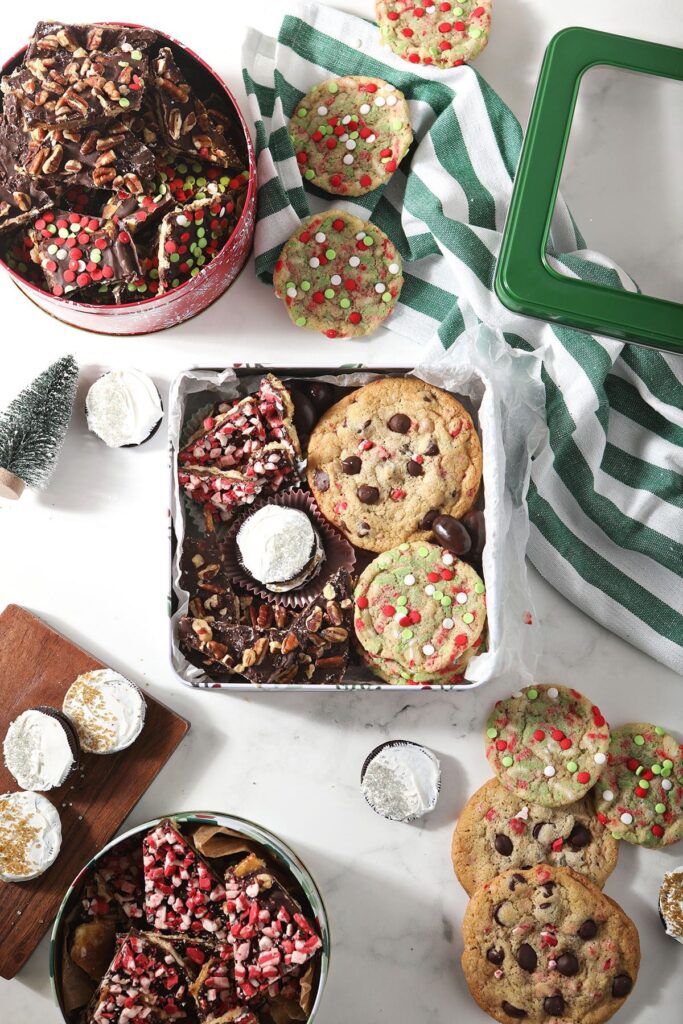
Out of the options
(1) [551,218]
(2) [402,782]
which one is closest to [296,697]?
(2) [402,782]

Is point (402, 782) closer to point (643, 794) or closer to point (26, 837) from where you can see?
point (643, 794)

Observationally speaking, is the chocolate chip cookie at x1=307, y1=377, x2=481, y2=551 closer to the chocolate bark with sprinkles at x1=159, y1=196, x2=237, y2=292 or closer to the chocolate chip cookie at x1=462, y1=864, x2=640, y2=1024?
the chocolate bark with sprinkles at x1=159, y1=196, x2=237, y2=292

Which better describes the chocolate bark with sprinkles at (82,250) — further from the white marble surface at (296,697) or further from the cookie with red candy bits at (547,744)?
the cookie with red candy bits at (547,744)

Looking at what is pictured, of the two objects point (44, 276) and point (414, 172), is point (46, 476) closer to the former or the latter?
point (44, 276)

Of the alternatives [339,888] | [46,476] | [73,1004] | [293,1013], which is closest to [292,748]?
[339,888]

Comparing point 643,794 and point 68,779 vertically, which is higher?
point 643,794

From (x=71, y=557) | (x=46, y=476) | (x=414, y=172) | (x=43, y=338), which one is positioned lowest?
(x=71, y=557)

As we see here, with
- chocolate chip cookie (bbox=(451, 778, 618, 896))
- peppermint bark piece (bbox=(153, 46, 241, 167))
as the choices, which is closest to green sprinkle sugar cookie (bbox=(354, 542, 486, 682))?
chocolate chip cookie (bbox=(451, 778, 618, 896))
